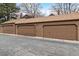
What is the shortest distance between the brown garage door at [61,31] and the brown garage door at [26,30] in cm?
415

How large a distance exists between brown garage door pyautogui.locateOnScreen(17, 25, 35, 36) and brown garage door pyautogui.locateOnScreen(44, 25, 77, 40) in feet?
13.6

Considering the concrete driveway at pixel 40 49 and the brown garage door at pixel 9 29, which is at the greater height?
the concrete driveway at pixel 40 49

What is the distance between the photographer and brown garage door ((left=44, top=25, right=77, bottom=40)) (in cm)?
2435

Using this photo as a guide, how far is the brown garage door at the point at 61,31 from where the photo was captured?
79.9 ft

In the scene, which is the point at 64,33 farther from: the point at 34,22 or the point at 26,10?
the point at 26,10

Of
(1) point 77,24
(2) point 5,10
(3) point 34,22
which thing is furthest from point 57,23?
(2) point 5,10

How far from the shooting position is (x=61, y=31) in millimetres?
26188

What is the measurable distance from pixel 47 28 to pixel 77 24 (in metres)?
6.59

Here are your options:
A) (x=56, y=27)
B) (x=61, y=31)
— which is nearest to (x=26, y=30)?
(x=56, y=27)

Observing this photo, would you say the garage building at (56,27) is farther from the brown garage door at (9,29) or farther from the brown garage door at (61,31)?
the brown garage door at (9,29)

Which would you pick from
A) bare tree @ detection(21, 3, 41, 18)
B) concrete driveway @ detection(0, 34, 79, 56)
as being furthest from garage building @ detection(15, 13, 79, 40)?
bare tree @ detection(21, 3, 41, 18)

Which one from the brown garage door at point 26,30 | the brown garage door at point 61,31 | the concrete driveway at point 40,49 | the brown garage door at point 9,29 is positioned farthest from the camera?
the brown garage door at point 9,29

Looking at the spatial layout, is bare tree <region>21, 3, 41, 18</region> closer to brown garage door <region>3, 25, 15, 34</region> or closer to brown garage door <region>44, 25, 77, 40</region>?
brown garage door <region>3, 25, 15, 34</region>

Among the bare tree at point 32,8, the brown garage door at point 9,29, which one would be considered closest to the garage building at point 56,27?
the brown garage door at point 9,29
